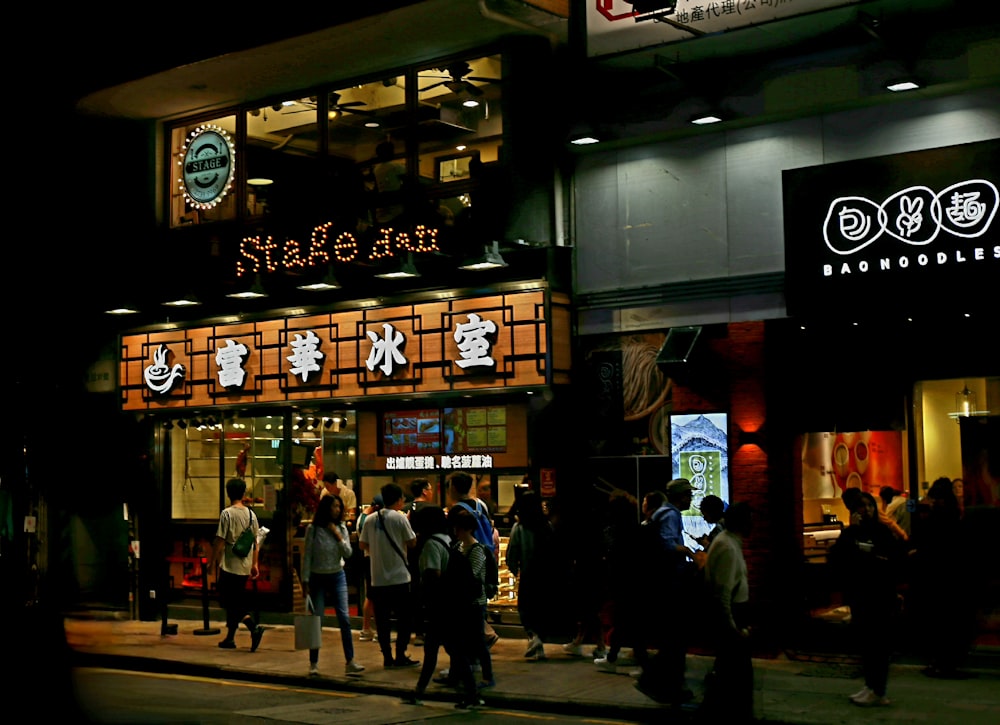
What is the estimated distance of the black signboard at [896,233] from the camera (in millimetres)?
13406

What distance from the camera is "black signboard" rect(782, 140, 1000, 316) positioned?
13.4 metres

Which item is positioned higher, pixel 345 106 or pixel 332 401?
pixel 345 106

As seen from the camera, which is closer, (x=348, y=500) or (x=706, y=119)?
(x=706, y=119)

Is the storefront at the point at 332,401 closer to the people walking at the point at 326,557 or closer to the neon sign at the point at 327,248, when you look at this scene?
the neon sign at the point at 327,248

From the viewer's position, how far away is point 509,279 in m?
17.2

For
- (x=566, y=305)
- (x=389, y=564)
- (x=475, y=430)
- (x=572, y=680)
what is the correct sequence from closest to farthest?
(x=572, y=680) → (x=389, y=564) → (x=566, y=305) → (x=475, y=430)

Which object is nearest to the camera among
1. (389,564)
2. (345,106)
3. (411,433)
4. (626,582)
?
(626,582)

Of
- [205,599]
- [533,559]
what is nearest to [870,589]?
[533,559]

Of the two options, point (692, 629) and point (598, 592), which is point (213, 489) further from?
point (692, 629)

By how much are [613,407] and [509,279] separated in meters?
2.27

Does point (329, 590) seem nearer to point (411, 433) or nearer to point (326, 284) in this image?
point (411, 433)

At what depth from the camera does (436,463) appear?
1812cm

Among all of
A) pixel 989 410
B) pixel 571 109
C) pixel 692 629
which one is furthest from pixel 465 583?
pixel 571 109

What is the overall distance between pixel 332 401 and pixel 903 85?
9.31m
